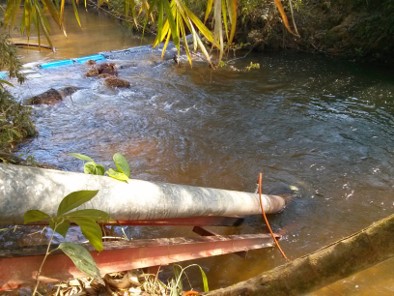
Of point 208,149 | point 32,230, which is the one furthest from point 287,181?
point 32,230

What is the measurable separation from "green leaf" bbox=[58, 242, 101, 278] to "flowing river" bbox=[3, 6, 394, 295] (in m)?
1.46

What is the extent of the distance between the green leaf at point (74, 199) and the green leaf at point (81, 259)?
124mm

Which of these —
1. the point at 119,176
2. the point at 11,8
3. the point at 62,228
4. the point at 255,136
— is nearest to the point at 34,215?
the point at 62,228

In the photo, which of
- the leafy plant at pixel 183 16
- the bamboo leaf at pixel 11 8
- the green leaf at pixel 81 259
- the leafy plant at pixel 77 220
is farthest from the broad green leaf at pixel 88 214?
the bamboo leaf at pixel 11 8

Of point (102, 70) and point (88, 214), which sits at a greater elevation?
point (88, 214)

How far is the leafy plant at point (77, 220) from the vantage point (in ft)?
4.27

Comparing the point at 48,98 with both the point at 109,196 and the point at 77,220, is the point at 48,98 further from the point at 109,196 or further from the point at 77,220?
the point at 77,220

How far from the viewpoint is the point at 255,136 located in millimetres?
5488

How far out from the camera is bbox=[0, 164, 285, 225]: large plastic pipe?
1.42m

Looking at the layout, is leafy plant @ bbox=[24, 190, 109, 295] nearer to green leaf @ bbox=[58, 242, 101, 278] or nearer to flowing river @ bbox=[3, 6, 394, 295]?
green leaf @ bbox=[58, 242, 101, 278]

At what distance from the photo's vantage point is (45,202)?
4.89 feet

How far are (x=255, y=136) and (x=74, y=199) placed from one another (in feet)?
14.3

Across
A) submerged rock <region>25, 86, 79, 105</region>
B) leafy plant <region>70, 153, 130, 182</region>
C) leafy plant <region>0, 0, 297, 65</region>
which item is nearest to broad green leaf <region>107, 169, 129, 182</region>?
leafy plant <region>70, 153, 130, 182</region>

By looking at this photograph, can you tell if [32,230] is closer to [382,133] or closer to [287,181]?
[287,181]
